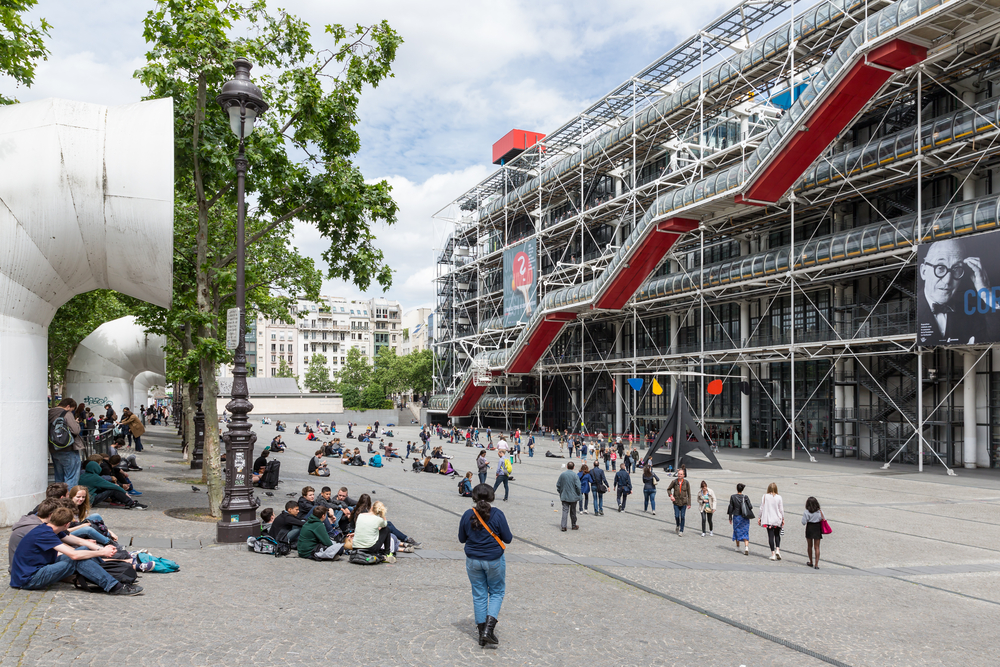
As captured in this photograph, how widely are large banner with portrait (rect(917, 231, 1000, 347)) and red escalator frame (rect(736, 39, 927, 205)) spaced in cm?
595

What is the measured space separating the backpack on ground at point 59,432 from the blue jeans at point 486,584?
30.9ft

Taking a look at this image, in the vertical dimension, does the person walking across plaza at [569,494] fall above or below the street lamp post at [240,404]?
below

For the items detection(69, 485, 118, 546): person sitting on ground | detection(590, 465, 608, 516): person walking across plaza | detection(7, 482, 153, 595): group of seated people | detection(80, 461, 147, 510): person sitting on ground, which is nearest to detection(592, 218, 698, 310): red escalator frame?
detection(590, 465, 608, 516): person walking across plaza

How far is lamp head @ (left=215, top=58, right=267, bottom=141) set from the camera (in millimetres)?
11093

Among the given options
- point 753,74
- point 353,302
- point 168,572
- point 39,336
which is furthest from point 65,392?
point 353,302

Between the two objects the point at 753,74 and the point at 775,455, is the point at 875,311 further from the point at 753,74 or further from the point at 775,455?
the point at 753,74

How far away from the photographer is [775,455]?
3400 centimetres

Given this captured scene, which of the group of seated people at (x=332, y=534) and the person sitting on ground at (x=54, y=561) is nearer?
the person sitting on ground at (x=54, y=561)

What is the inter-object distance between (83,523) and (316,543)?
317cm

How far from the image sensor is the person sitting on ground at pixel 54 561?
7.52 m

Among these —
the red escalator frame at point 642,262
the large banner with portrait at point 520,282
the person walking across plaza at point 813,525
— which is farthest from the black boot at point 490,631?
the large banner with portrait at point 520,282

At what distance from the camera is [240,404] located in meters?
11.7

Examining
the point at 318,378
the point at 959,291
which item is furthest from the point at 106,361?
the point at 318,378

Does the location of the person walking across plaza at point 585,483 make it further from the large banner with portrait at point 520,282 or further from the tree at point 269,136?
the large banner with portrait at point 520,282
